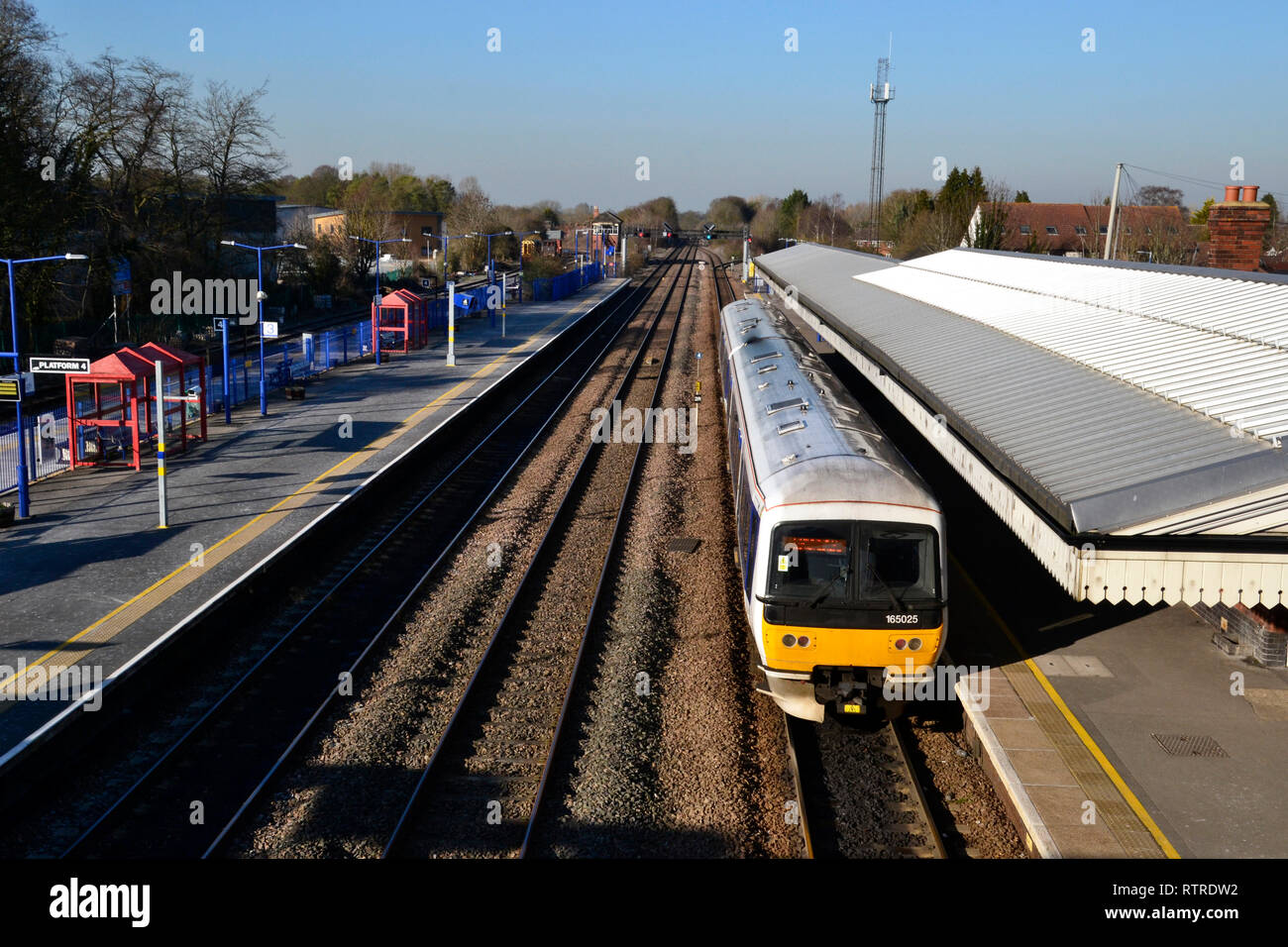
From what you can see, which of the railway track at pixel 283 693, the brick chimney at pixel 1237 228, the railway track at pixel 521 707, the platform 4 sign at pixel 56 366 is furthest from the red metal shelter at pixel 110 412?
the brick chimney at pixel 1237 228

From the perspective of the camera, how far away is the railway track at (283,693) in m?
9.46

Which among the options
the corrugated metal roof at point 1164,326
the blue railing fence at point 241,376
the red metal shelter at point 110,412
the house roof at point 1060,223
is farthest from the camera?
the house roof at point 1060,223

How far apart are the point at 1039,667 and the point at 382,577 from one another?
10.1m

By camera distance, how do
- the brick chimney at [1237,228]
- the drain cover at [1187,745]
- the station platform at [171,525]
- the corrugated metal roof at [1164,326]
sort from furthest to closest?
the brick chimney at [1237,228]
the station platform at [171,525]
the corrugated metal roof at [1164,326]
the drain cover at [1187,745]

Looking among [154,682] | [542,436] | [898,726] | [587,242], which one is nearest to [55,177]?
[542,436]

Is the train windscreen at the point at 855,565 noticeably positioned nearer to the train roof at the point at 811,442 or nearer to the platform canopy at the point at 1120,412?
the train roof at the point at 811,442

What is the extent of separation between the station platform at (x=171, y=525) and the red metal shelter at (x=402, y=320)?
9.67m

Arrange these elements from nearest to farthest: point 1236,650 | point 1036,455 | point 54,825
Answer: point 54,825, point 1036,455, point 1236,650

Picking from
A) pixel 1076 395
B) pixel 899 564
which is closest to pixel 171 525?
pixel 899 564

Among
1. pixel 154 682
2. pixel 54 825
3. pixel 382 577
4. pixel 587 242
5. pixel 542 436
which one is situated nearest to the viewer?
pixel 54 825

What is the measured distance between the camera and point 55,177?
41125mm

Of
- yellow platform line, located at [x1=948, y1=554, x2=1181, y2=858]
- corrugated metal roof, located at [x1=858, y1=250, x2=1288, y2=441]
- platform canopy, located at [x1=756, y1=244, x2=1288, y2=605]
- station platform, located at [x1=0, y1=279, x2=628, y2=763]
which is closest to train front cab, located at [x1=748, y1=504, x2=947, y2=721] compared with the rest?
platform canopy, located at [x1=756, y1=244, x2=1288, y2=605]
